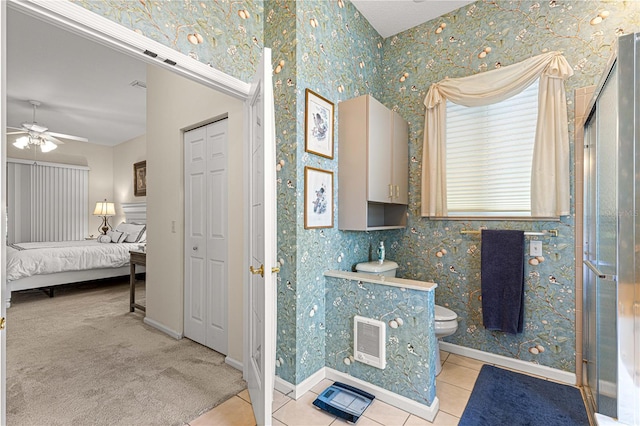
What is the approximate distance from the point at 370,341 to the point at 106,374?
6.63 feet

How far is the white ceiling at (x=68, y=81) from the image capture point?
2984 mm

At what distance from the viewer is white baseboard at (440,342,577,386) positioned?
225 cm

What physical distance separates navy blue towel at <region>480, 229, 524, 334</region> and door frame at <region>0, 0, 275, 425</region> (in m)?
2.21

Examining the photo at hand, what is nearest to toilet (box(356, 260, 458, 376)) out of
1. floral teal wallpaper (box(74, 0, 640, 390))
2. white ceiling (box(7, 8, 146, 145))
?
floral teal wallpaper (box(74, 0, 640, 390))

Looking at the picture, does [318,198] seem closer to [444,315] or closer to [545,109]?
[444,315]

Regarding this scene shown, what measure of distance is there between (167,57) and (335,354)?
2.15 meters

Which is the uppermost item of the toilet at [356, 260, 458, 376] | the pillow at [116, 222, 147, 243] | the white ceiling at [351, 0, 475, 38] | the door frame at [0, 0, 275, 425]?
the white ceiling at [351, 0, 475, 38]

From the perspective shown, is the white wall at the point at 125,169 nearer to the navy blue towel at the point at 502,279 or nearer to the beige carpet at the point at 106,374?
the beige carpet at the point at 106,374

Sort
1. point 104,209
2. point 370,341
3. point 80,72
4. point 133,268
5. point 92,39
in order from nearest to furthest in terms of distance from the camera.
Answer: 1. point 92,39
2. point 370,341
3. point 80,72
4. point 133,268
5. point 104,209

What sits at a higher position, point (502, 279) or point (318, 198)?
point (318, 198)

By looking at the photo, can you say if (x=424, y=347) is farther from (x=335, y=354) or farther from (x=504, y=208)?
(x=504, y=208)

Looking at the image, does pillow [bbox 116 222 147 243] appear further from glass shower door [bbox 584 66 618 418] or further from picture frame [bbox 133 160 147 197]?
glass shower door [bbox 584 66 618 418]

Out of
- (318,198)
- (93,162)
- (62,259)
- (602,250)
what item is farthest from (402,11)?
(93,162)

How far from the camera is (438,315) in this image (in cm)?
230
